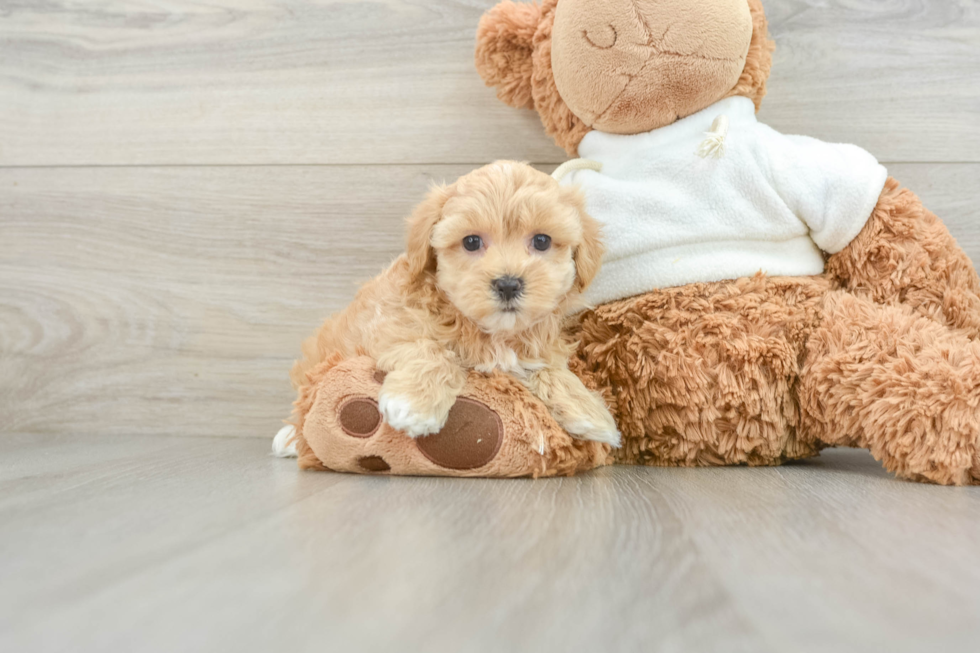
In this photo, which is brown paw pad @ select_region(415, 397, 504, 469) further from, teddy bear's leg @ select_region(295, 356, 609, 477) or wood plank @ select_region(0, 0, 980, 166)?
wood plank @ select_region(0, 0, 980, 166)

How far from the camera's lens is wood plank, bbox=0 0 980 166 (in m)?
1.16

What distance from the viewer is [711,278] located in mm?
927

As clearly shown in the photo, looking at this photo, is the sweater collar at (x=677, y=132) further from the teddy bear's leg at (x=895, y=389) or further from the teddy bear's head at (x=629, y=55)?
the teddy bear's leg at (x=895, y=389)

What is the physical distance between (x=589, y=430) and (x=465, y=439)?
0.15 m

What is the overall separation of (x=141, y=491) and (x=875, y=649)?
2.31 ft

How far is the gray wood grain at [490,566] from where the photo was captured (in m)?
0.38

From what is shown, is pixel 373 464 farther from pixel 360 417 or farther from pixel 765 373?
pixel 765 373

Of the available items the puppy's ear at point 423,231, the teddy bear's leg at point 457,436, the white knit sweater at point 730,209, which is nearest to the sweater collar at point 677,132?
the white knit sweater at point 730,209

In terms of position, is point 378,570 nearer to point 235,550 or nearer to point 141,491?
point 235,550

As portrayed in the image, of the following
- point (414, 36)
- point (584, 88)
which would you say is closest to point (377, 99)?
point (414, 36)

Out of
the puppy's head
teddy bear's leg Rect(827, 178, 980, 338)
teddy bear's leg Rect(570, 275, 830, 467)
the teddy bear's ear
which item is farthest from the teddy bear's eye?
teddy bear's leg Rect(827, 178, 980, 338)

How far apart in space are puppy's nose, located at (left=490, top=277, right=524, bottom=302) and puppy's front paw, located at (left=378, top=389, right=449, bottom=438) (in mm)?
150

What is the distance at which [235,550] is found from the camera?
20.7 inches

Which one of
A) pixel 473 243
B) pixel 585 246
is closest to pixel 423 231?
pixel 473 243
